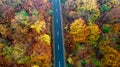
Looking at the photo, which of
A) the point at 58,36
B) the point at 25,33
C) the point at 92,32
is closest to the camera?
the point at 25,33

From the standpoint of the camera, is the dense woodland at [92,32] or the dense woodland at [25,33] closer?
the dense woodland at [25,33]

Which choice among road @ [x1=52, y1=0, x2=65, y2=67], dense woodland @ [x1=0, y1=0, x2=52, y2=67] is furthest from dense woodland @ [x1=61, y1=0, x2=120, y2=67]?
dense woodland @ [x1=0, y1=0, x2=52, y2=67]

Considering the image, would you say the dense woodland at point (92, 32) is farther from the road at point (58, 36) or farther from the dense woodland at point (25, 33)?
the dense woodland at point (25, 33)

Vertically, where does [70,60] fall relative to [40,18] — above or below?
below

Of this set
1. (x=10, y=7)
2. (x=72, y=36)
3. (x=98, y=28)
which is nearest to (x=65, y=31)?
(x=72, y=36)

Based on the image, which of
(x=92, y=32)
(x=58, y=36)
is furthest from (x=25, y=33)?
(x=92, y=32)

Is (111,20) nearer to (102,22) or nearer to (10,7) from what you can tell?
(102,22)

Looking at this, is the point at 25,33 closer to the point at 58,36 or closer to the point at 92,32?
the point at 58,36

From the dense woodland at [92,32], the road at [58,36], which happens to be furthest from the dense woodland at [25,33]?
the dense woodland at [92,32]
